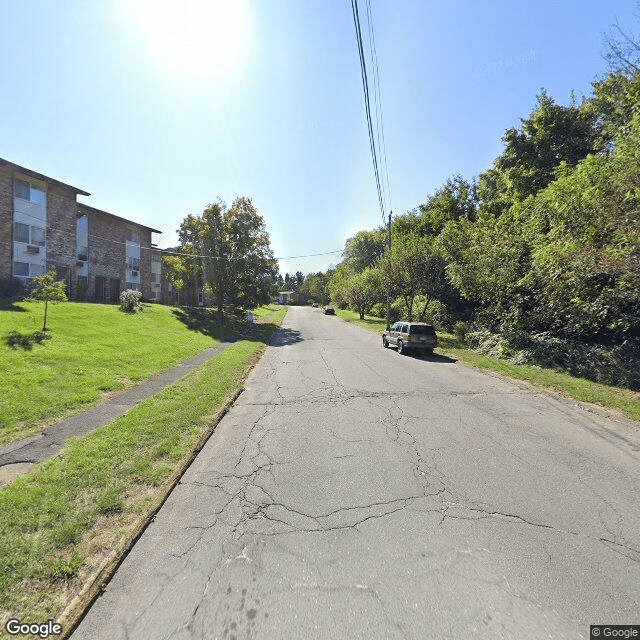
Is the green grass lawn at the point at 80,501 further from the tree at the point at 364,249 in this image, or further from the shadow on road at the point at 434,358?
the tree at the point at 364,249

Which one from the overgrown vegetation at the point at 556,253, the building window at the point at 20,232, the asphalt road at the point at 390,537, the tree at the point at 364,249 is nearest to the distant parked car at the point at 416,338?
the overgrown vegetation at the point at 556,253

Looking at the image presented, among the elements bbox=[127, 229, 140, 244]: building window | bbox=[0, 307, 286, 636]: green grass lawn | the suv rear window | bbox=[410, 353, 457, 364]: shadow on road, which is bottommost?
bbox=[0, 307, 286, 636]: green grass lawn

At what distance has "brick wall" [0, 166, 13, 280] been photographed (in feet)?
75.9

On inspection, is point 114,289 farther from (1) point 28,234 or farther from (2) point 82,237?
(1) point 28,234

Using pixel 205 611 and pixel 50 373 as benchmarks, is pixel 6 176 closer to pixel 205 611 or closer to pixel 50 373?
pixel 50 373

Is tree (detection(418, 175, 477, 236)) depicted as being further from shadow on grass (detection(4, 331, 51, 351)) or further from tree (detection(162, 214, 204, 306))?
shadow on grass (detection(4, 331, 51, 351))

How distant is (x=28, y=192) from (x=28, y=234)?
10.5ft

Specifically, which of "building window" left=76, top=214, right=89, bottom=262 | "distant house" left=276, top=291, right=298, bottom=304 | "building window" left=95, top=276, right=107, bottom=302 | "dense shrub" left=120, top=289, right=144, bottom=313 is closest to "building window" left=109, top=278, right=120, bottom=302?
"building window" left=95, top=276, right=107, bottom=302

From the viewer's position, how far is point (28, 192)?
24.8 meters

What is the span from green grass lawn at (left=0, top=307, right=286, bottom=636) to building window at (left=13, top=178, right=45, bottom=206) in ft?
92.6

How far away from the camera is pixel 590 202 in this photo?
903 cm

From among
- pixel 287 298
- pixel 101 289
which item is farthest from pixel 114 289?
pixel 287 298

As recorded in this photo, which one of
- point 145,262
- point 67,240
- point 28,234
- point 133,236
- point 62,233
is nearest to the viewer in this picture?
point 28,234

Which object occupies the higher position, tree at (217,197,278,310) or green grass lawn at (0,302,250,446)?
tree at (217,197,278,310)
